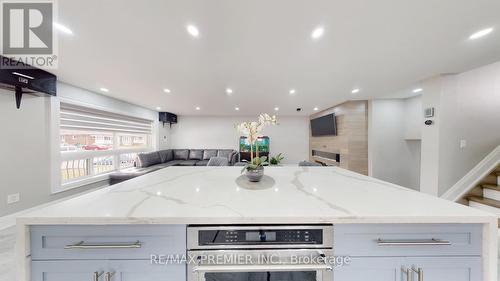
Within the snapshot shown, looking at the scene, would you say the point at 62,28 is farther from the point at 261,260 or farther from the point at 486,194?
the point at 486,194

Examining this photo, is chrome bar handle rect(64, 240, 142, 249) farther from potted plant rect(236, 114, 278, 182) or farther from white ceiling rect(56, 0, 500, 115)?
white ceiling rect(56, 0, 500, 115)

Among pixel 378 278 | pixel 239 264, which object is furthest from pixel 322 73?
pixel 239 264

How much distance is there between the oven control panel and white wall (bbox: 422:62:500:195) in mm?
3572

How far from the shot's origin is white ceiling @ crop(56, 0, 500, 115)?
1427mm

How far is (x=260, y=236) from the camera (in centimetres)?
76

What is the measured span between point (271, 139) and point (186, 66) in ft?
17.4

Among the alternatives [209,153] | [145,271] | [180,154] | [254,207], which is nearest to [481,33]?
[254,207]

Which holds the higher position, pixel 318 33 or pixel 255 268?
pixel 318 33

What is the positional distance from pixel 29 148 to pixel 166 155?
352 cm

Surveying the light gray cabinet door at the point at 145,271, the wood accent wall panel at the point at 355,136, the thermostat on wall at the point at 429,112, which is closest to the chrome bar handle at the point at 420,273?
the light gray cabinet door at the point at 145,271

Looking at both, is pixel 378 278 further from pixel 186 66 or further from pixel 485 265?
pixel 186 66

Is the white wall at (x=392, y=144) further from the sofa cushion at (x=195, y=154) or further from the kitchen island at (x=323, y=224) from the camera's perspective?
the sofa cushion at (x=195, y=154)
